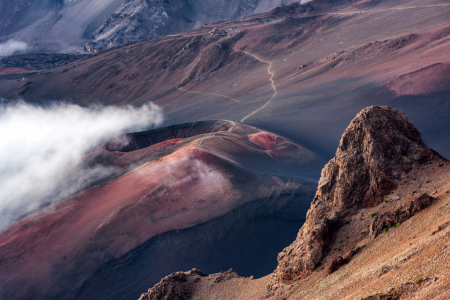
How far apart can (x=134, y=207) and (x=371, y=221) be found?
69.2ft

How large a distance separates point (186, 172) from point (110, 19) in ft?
325

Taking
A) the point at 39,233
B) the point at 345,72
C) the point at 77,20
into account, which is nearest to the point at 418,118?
the point at 345,72

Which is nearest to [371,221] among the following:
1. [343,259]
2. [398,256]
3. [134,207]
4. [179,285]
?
[343,259]

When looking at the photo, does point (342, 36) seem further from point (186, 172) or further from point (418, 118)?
point (186, 172)

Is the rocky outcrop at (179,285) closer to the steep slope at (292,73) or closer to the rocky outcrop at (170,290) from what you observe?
the rocky outcrop at (170,290)

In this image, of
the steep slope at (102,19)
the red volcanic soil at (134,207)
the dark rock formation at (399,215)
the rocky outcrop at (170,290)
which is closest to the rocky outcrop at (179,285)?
the rocky outcrop at (170,290)

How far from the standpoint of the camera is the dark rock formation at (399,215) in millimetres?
11681

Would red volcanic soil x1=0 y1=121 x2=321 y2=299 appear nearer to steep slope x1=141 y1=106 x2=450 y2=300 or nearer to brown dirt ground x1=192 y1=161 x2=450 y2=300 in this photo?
steep slope x1=141 y1=106 x2=450 y2=300

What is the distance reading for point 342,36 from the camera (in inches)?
2682

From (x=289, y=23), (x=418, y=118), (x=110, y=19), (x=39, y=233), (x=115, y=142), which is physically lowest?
(x=418, y=118)

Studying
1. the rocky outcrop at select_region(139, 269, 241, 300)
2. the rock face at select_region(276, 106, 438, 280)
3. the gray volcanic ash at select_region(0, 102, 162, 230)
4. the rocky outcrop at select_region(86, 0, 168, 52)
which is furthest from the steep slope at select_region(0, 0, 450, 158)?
the rocky outcrop at select_region(139, 269, 241, 300)

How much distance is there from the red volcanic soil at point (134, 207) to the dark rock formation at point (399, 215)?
1749 cm

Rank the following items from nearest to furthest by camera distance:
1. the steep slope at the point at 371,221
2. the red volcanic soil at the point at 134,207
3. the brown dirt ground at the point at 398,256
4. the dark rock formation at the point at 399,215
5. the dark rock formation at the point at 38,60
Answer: the brown dirt ground at the point at 398,256, the steep slope at the point at 371,221, the dark rock formation at the point at 399,215, the red volcanic soil at the point at 134,207, the dark rock formation at the point at 38,60

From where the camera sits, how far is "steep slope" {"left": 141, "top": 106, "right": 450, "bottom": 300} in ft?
32.7
